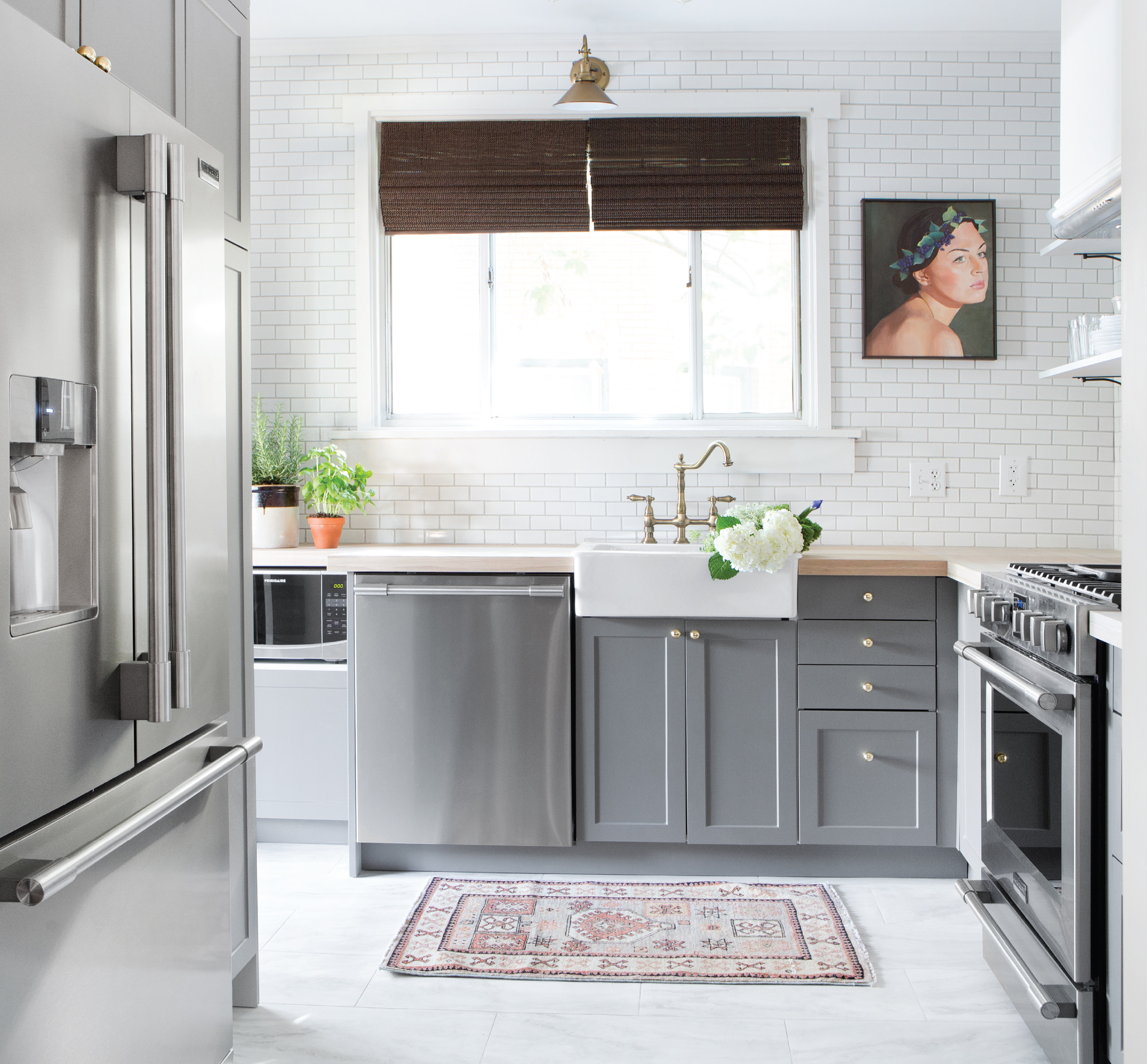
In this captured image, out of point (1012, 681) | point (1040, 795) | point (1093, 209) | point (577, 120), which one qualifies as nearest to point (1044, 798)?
point (1040, 795)

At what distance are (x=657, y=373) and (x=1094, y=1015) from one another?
2307 millimetres

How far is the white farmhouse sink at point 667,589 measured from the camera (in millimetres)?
2646

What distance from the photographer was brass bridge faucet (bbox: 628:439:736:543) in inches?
121

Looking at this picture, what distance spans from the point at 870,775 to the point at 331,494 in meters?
1.88

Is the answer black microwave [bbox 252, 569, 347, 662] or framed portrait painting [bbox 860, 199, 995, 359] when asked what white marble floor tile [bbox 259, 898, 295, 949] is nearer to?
black microwave [bbox 252, 569, 347, 662]

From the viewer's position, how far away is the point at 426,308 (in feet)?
11.3

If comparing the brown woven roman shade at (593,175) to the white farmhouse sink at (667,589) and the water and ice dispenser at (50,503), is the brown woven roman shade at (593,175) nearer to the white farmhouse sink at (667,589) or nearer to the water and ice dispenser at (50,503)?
the white farmhouse sink at (667,589)

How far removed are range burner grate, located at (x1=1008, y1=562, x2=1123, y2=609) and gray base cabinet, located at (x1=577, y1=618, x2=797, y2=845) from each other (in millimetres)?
732

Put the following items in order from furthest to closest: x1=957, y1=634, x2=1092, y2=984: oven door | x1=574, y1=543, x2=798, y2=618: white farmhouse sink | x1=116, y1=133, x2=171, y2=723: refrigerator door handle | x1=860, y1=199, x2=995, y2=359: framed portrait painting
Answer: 1. x1=860, y1=199, x2=995, y2=359: framed portrait painting
2. x1=574, y1=543, x2=798, y2=618: white farmhouse sink
3. x1=957, y1=634, x2=1092, y2=984: oven door
4. x1=116, y1=133, x2=171, y2=723: refrigerator door handle

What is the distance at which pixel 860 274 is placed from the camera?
328 centimetres

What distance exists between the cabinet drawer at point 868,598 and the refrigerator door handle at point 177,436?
6.28 feet

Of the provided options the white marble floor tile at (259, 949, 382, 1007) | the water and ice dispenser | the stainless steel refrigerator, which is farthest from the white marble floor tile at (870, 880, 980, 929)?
the water and ice dispenser

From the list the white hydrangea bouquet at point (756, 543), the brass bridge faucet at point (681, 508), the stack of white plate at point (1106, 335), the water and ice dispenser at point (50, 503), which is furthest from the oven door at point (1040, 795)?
the water and ice dispenser at point (50, 503)

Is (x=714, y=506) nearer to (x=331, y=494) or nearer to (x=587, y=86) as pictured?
(x=331, y=494)
